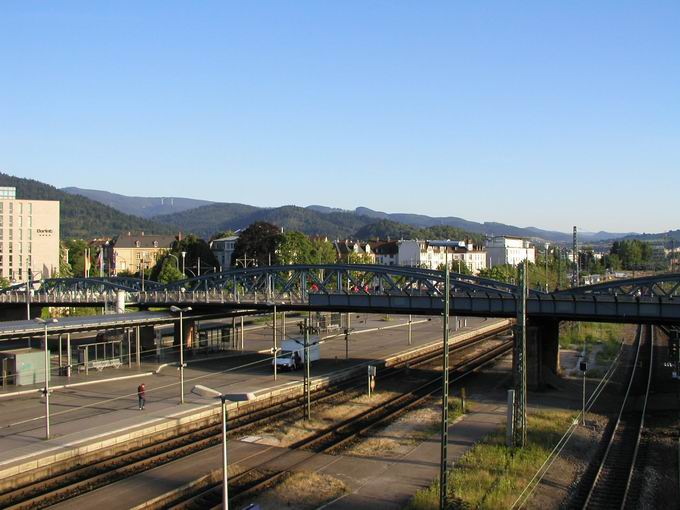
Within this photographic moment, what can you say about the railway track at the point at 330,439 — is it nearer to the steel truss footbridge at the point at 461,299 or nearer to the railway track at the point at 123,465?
the railway track at the point at 123,465

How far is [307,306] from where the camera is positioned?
53.8 metres

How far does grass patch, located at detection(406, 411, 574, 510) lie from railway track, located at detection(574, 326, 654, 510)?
213cm

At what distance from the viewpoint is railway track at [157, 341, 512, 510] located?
22.5 m

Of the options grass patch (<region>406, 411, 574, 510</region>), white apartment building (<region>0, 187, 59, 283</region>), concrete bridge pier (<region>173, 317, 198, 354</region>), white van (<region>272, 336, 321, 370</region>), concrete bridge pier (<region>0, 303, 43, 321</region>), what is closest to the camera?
grass patch (<region>406, 411, 574, 510</region>)

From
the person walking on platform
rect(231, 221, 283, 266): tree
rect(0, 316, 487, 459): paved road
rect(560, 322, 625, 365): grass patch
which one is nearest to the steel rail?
rect(0, 316, 487, 459): paved road

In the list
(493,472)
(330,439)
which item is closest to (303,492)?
(493,472)

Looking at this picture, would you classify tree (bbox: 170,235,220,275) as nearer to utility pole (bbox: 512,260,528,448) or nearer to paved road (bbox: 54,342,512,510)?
paved road (bbox: 54,342,512,510)

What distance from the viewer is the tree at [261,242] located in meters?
112

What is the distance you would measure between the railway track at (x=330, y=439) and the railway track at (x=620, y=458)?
10.5 meters

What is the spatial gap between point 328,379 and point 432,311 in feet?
28.4

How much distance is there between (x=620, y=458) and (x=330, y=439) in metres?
12.6

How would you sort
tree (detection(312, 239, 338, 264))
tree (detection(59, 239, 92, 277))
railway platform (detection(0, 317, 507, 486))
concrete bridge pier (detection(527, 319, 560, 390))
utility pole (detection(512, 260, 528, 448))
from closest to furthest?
1. railway platform (detection(0, 317, 507, 486))
2. utility pole (detection(512, 260, 528, 448))
3. concrete bridge pier (detection(527, 319, 560, 390))
4. tree (detection(312, 239, 338, 264))
5. tree (detection(59, 239, 92, 277))

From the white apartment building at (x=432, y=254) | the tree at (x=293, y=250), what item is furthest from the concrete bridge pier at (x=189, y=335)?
the white apartment building at (x=432, y=254)

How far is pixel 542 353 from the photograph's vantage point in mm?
47812
